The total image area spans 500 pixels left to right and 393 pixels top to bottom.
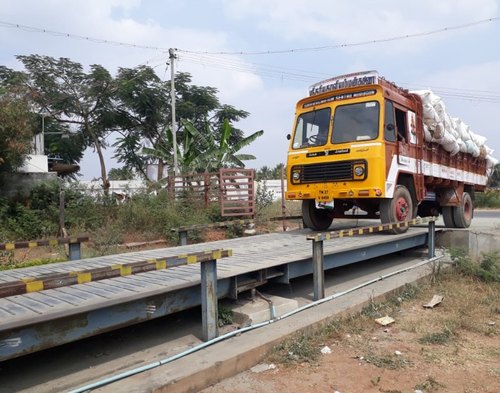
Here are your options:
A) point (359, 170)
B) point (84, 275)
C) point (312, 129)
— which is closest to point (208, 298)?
point (84, 275)

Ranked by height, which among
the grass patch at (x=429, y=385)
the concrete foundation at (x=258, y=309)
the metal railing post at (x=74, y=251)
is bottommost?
the grass patch at (x=429, y=385)

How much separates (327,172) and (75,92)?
18.4m

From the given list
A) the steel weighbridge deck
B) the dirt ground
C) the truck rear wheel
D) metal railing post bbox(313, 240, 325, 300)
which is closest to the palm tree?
the truck rear wheel

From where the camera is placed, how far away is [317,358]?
4238mm

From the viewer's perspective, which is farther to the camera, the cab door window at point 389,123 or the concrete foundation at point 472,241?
the concrete foundation at point 472,241

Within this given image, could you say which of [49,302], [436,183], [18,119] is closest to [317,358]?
[49,302]

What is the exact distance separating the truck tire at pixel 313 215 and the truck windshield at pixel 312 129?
129 cm

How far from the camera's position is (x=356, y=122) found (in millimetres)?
Result: 8273

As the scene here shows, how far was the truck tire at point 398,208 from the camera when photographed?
814 centimetres

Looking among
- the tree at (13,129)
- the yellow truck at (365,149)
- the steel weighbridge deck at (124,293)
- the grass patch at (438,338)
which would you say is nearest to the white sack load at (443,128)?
the yellow truck at (365,149)

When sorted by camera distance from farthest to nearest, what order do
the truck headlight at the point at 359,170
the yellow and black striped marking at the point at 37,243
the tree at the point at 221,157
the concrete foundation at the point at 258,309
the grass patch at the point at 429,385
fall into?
the tree at the point at 221,157
the truck headlight at the point at 359,170
the yellow and black striped marking at the point at 37,243
the concrete foundation at the point at 258,309
the grass patch at the point at 429,385

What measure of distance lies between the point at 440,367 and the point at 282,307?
1.77 metres

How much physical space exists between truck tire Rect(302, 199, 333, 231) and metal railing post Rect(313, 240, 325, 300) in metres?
3.86

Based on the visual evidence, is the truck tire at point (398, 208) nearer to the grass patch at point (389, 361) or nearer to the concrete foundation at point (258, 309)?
the concrete foundation at point (258, 309)
